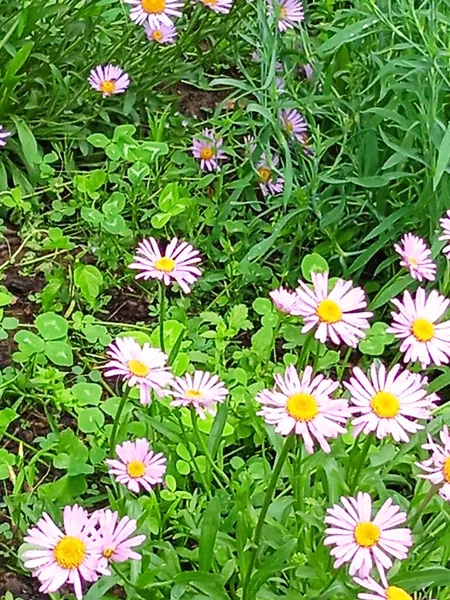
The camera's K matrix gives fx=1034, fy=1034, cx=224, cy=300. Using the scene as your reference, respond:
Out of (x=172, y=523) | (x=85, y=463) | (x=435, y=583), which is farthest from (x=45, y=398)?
(x=435, y=583)

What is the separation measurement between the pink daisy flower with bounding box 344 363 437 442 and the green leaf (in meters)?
0.69

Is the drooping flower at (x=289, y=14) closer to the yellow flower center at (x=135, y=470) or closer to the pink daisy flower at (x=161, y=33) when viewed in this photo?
the pink daisy flower at (x=161, y=33)

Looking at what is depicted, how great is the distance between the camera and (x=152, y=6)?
1980 mm

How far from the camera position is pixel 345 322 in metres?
1.17

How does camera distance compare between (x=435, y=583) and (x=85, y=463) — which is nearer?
(x=435, y=583)

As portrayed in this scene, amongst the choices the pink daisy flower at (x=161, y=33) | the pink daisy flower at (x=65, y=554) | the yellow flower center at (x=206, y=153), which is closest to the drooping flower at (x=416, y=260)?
the pink daisy flower at (x=65, y=554)

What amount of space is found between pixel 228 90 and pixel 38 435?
1.09 meters

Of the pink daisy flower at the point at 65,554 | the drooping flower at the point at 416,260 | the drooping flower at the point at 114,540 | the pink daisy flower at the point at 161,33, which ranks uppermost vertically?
the pink daisy flower at the point at 161,33

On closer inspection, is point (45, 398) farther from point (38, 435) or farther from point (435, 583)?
point (435, 583)

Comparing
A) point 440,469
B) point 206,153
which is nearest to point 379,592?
point 440,469

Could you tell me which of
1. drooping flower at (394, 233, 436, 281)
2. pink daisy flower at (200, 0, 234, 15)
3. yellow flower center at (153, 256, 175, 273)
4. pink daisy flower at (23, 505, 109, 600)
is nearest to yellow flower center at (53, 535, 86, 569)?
pink daisy flower at (23, 505, 109, 600)

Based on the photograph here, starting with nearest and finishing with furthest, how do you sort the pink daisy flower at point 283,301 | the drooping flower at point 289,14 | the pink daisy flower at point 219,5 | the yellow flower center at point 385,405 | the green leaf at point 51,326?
the yellow flower center at point 385,405 < the pink daisy flower at point 283,301 < the green leaf at point 51,326 < the drooping flower at point 289,14 < the pink daisy flower at point 219,5

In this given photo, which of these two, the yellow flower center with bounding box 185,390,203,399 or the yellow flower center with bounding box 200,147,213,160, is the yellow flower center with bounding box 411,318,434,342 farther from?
the yellow flower center with bounding box 200,147,213,160

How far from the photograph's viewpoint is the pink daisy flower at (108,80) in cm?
208
